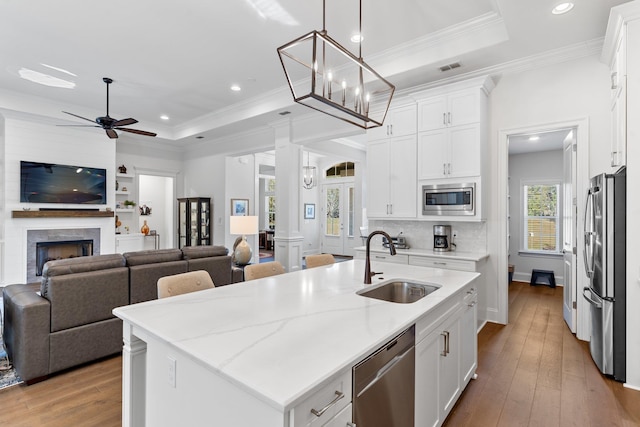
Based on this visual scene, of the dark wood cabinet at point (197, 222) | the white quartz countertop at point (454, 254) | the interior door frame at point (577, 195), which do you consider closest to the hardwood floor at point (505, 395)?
the interior door frame at point (577, 195)

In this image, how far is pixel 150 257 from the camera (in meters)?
3.32

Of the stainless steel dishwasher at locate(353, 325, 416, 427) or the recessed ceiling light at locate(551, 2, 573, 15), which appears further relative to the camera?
the recessed ceiling light at locate(551, 2, 573, 15)

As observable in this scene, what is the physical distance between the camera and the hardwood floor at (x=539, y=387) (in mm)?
2186

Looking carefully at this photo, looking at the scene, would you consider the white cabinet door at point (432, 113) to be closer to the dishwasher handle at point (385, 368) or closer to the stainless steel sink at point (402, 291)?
the stainless steel sink at point (402, 291)

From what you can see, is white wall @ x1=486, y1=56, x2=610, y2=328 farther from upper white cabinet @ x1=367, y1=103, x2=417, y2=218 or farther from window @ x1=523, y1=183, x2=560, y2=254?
window @ x1=523, y1=183, x2=560, y2=254

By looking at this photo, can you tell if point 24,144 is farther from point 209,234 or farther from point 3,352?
point 3,352

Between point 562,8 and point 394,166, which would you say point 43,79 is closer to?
point 394,166

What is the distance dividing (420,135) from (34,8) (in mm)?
4253

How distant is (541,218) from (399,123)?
4.10 m

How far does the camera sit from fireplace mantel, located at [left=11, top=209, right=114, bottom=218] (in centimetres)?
577

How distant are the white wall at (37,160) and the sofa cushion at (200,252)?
4.18 metres

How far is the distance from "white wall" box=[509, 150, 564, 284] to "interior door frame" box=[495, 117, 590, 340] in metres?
3.01

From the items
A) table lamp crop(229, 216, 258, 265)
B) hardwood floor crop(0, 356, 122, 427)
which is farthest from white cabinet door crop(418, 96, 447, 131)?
hardwood floor crop(0, 356, 122, 427)

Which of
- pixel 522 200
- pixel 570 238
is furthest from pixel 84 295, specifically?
pixel 522 200
